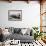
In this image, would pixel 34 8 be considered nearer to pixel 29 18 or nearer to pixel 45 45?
pixel 29 18

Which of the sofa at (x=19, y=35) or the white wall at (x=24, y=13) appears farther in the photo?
the white wall at (x=24, y=13)

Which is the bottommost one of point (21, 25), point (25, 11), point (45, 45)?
point (45, 45)

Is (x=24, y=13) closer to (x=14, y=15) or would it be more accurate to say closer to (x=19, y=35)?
(x=14, y=15)

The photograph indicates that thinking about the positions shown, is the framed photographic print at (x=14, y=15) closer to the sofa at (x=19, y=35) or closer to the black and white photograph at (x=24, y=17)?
the black and white photograph at (x=24, y=17)

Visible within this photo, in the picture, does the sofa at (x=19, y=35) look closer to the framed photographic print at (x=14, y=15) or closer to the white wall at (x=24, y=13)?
the white wall at (x=24, y=13)

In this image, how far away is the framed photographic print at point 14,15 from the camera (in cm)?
511

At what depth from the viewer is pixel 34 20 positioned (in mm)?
5102

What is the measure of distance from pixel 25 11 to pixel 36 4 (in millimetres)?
549

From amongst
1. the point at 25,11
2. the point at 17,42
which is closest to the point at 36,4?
the point at 25,11

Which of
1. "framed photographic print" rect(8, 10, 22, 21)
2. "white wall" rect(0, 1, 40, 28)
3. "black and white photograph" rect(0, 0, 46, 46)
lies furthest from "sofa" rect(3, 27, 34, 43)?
"framed photographic print" rect(8, 10, 22, 21)

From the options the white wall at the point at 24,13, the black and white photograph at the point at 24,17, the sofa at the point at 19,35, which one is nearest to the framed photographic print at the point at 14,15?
the black and white photograph at the point at 24,17

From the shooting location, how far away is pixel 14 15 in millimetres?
5113

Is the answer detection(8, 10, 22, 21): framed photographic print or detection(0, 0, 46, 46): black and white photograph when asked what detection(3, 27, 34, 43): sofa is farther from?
detection(8, 10, 22, 21): framed photographic print

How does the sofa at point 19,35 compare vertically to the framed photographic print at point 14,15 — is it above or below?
below
